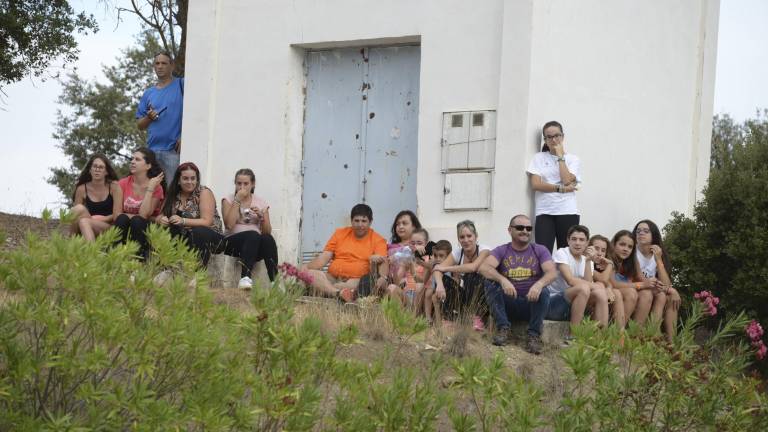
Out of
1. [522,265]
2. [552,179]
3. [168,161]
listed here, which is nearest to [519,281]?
[522,265]

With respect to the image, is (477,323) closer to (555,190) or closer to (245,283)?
(555,190)

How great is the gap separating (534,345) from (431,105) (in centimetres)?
320

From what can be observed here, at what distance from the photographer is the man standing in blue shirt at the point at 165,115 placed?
44.3ft

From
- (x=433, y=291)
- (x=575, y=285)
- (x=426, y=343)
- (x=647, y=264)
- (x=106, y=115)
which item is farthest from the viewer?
(x=106, y=115)

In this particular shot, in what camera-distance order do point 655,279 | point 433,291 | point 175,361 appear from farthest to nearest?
point 655,279
point 433,291
point 175,361

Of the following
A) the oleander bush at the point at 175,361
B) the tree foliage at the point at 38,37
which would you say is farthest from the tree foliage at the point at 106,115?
the oleander bush at the point at 175,361

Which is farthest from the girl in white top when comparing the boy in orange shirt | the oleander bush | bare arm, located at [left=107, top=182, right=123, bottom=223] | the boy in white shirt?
bare arm, located at [left=107, top=182, right=123, bottom=223]

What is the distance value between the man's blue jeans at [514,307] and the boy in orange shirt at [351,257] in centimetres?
134

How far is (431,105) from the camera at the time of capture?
12.6 meters

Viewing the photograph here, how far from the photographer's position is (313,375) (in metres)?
6.48

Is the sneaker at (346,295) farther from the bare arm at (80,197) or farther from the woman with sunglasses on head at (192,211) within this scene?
the bare arm at (80,197)

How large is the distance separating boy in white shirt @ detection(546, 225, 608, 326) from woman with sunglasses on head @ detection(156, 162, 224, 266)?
3317mm

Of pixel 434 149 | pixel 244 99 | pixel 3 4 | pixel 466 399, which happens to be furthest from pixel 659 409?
pixel 3 4

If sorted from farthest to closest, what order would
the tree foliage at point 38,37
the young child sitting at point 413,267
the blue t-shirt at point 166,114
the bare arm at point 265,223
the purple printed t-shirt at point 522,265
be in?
the tree foliage at point 38,37 < the blue t-shirt at point 166,114 < the bare arm at point 265,223 < the young child sitting at point 413,267 < the purple printed t-shirt at point 522,265
